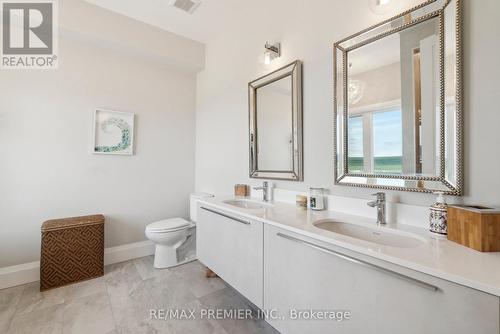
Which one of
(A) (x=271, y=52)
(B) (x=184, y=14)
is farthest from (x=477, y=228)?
(B) (x=184, y=14)

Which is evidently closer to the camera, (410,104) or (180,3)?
(410,104)

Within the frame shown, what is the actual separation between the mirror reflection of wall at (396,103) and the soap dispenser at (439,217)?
6.9 inches

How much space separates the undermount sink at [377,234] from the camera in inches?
41.2

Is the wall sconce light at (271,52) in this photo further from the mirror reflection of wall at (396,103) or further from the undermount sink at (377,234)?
the undermount sink at (377,234)

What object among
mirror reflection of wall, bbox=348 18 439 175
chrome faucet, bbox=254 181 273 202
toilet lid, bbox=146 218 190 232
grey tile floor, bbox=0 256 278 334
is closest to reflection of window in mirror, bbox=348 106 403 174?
mirror reflection of wall, bbox=348 18 439 175

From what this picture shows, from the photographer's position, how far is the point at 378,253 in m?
0.82

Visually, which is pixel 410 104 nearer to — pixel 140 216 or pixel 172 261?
pixel 172 261

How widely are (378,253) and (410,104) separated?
84cm

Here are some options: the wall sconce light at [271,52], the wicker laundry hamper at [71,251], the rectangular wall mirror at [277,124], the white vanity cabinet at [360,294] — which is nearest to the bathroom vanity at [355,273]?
the white vanity cabinet at [360,294]

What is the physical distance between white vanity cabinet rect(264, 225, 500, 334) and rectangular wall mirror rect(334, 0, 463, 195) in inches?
21.6

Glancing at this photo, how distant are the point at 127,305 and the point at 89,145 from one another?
5.46ft

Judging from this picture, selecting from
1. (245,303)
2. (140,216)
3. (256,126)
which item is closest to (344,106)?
(256,126)

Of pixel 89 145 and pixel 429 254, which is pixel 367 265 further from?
pixel 89 145

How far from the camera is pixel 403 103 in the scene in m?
1.21
